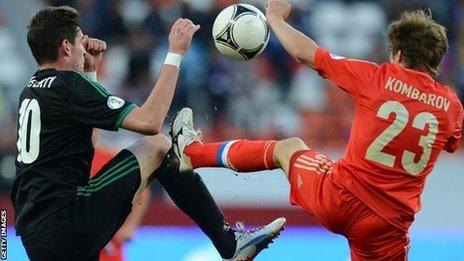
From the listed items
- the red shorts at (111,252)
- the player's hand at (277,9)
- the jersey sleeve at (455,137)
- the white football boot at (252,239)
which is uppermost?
the player's hand at (277,9)

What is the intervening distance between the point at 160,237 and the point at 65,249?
3.98m

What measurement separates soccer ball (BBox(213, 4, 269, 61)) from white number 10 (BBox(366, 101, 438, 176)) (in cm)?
104

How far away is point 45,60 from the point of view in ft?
20.8

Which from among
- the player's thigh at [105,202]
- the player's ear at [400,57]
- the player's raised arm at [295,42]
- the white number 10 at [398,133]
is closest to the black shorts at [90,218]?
the player's thigh at [105,202]

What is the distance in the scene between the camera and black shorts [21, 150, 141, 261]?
6.16 meters

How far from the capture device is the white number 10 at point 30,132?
621 cm

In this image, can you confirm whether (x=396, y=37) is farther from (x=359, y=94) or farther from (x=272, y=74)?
(x=272, y=74)

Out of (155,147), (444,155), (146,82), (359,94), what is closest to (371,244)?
(359,94)

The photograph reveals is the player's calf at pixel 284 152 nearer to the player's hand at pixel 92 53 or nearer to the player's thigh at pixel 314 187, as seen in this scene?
the player's thigh at pixel 314 187

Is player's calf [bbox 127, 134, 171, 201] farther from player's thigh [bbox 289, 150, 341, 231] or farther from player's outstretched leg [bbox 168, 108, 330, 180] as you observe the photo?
player's thigh [bbox 289, 150, 341, 231]

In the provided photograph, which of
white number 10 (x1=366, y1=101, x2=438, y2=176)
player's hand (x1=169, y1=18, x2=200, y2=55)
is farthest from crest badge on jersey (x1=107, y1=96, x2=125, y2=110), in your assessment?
white number 10 (x1=366, y1=101, x2=438, y2=176)

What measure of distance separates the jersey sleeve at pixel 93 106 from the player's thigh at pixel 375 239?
1427 mm

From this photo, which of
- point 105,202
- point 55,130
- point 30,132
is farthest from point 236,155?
point 30,132

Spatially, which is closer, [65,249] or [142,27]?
[65,249]
